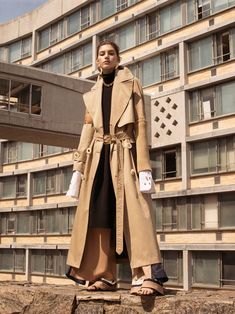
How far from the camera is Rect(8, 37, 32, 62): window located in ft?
130

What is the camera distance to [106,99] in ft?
19.5

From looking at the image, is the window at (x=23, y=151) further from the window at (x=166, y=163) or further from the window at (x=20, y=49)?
the window at (x=166, y=163)

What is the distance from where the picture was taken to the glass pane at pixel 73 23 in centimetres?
3528

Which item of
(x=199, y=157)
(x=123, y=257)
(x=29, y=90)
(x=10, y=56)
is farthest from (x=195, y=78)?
(x=123, y=257)

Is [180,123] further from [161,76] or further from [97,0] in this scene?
[97,0]

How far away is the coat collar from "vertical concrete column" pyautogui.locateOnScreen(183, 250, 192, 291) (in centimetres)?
2009

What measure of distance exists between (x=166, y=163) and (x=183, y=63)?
5.26 m

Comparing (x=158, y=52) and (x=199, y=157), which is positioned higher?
(x=158, y=52)

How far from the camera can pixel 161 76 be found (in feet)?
93.1

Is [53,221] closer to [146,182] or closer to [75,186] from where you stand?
[75,186]

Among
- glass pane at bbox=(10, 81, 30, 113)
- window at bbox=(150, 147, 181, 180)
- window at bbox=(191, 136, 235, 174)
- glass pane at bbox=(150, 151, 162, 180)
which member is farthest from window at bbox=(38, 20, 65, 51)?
glass pane at bbox=(10, 81, 30, 113)

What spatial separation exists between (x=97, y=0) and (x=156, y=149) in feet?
38.5

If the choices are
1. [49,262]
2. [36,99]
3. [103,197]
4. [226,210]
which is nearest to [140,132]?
[103,197]

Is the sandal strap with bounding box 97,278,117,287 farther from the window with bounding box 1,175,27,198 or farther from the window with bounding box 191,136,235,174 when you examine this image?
the window with bounding box 1,175,27,198
